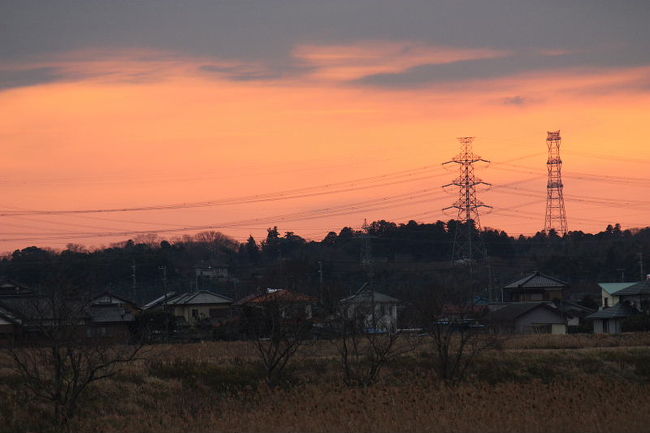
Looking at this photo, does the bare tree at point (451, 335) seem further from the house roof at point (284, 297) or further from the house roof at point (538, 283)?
the house roof at point (538, 283)

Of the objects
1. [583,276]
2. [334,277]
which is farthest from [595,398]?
[583,276]

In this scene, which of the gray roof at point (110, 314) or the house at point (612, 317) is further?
the house at point (612, 317)

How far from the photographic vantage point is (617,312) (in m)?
64.9

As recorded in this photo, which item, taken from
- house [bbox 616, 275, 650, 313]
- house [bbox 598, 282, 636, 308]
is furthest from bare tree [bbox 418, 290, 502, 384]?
house [bbox 598, 282, 636, 308]

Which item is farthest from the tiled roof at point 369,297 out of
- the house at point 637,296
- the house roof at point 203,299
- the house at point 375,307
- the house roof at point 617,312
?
the house at point 637,296

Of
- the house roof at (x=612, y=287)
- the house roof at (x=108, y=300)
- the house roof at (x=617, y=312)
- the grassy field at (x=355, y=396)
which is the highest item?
the house roof at (x=612, y=287)

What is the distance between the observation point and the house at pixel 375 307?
51.5 m

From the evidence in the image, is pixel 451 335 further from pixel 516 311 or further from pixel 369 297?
pixel 516 311

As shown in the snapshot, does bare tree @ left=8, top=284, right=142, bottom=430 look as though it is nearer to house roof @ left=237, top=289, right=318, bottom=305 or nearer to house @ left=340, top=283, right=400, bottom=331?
house roof @ left=237, top=289, right=318, bottom=305

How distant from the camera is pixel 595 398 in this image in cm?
2894

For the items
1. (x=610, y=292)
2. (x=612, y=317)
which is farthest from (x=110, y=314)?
(x=610, y=292)

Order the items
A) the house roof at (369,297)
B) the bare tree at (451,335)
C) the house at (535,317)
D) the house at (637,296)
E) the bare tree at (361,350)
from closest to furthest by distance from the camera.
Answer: the bare tree at (361,350), the bare tree at (451,335), the house roof at (369,297), the house at (535,317), the house at (637,296)

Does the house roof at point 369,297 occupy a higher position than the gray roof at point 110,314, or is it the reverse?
the house roof at point 369,297

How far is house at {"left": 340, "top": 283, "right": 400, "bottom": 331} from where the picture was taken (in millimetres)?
51469
